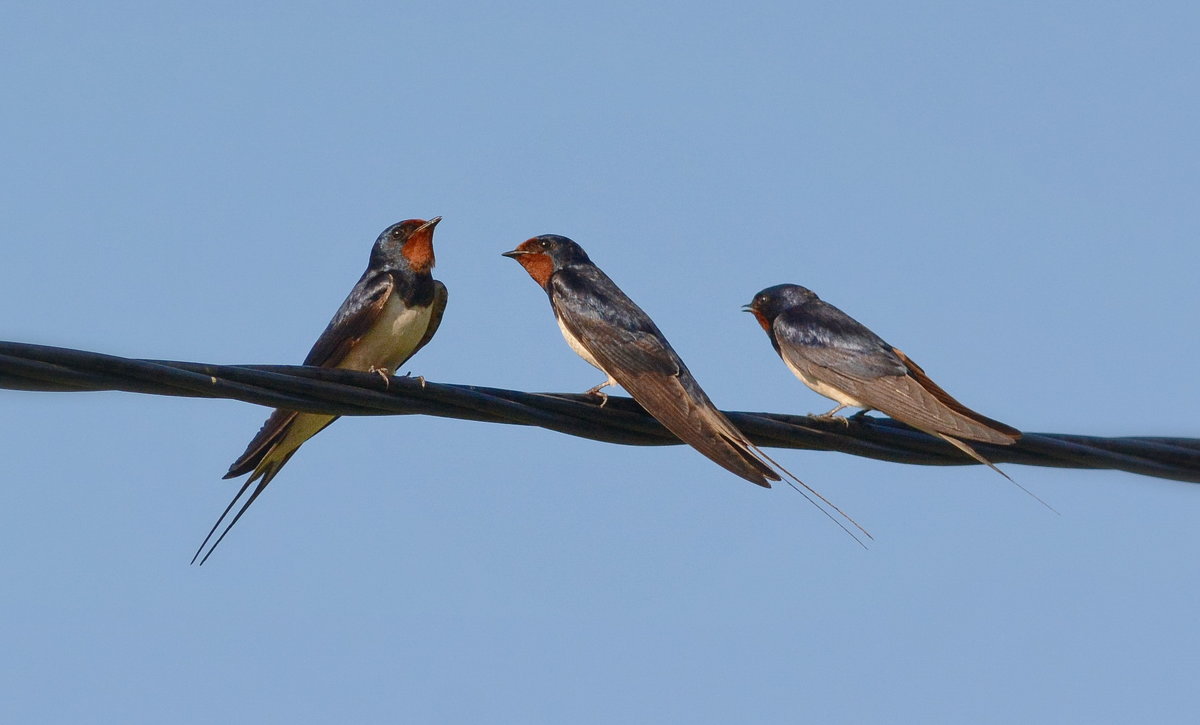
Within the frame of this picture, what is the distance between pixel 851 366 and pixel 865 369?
85 millimetres

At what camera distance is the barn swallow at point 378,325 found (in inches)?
212

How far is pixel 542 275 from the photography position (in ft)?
21.1

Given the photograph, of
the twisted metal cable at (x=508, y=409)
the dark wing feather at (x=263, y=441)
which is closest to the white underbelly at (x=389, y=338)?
the dark wing feather at (x=263, y=441)

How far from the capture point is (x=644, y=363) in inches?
201

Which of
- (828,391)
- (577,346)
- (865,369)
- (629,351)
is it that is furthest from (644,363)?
(828,391)

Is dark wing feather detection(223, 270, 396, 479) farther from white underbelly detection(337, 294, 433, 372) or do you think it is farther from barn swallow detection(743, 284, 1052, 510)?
barn swallow detection(743, 284, 1052, 510)

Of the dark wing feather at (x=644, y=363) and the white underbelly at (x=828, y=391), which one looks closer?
the dark wing feather at (x=644, y=363)

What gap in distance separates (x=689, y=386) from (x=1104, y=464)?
1.33 meters

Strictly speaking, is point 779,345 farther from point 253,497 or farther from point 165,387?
point 165,387

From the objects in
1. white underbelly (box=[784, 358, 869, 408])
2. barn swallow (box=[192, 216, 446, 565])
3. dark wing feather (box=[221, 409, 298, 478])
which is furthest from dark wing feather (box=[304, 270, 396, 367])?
white underbelly (box=[784, 358, 869, 408])

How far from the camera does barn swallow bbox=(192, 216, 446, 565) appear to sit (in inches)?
212

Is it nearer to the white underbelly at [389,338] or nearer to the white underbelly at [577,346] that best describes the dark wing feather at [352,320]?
the white underbelly at [389,338]

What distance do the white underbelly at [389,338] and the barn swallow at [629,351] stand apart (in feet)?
1.80

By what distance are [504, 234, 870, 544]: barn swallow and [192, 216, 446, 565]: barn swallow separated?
0.47m
